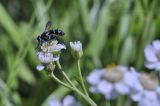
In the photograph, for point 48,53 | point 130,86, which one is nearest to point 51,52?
point 48,53

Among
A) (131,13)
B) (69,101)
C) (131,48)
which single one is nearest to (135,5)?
(131,13)

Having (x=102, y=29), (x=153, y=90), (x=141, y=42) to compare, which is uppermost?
(x=102, y=29)

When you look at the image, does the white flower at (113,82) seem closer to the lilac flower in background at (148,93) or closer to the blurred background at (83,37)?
the lilac flower in background at (148,93)

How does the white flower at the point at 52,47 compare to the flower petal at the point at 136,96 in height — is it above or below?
above

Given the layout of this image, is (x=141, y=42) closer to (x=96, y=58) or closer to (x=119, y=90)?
(x=96, y=58)

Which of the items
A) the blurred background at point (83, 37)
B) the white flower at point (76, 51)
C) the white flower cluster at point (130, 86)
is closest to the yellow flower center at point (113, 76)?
the white flower cluster at point (130, 86)

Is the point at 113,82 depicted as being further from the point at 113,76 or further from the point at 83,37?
the point at 83,37
